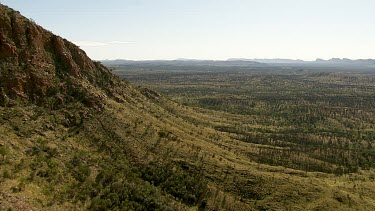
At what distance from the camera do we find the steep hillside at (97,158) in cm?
3403

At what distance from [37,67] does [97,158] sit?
15.7 metres

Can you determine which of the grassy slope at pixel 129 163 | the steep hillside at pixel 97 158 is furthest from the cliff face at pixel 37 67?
the grassy slope at pixel 129 163

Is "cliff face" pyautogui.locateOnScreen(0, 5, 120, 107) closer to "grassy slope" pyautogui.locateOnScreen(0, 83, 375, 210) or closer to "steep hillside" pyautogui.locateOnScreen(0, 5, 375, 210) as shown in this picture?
"steep hillside" pyautogui.locateOnScreen(0, 5, 375, 210)

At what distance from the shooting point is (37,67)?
45312 mm

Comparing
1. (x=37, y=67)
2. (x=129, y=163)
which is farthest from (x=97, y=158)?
(x=37, y=67)

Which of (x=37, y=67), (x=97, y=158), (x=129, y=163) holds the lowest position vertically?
(x=129, y=163)

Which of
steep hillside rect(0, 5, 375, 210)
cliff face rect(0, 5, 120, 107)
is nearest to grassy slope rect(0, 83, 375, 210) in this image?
steep hillside rect(0, 5, 375, 210)

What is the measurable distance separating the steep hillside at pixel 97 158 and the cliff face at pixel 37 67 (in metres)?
0.14

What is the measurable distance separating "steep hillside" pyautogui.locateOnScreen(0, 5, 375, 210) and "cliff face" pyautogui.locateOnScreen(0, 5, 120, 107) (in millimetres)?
141

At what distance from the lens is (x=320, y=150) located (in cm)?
7769

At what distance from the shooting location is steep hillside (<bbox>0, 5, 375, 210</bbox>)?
112 ft

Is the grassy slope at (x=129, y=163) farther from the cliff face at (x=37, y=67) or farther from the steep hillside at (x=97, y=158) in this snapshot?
the cliff face at (x=37, y=67)

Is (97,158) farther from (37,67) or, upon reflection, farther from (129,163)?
(37,67)

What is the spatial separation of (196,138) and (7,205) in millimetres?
36722
